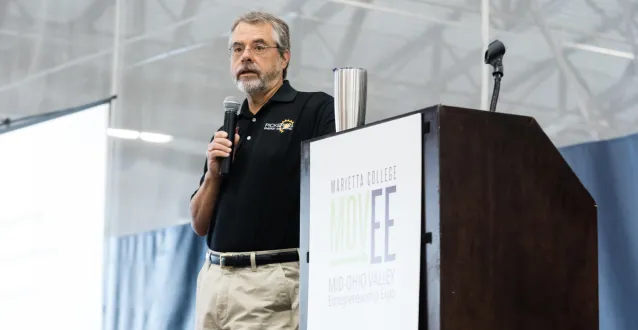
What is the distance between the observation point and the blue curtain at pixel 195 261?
2703mm

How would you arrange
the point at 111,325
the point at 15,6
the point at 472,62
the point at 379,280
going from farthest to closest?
1. the point at 15,6
2. the point at 111,325
3. the point at 472,62
4. the point at 379,280

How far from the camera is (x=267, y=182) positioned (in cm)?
242

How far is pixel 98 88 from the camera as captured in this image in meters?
5.67

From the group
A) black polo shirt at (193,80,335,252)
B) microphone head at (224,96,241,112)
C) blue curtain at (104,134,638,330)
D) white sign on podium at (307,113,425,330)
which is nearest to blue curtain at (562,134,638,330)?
blue curtain at (104,134,638,330)

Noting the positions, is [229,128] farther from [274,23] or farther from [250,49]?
[274,23]

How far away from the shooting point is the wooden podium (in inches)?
64.8

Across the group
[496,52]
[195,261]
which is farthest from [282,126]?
[195,261]

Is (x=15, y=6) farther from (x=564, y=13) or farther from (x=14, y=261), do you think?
(x=564, y=13)

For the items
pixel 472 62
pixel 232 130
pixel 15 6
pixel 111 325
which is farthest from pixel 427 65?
pixel 15 6

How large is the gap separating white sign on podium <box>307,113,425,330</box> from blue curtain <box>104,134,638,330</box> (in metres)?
1.16

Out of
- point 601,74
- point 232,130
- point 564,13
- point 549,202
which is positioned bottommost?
point 549,202

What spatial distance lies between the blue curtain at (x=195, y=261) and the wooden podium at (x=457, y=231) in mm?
966

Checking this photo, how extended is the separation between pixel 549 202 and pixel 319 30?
8.30ft

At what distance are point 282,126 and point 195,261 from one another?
203 centimetres
